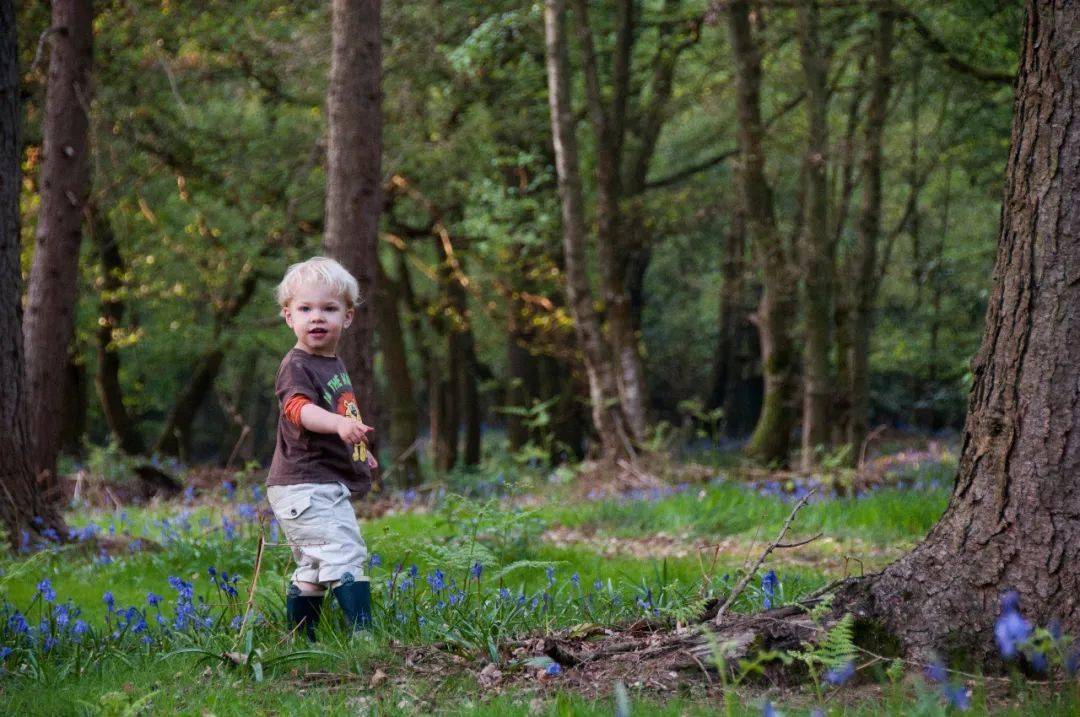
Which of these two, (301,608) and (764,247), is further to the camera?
(764,247)

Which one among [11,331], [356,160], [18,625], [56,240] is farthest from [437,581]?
[56,240]

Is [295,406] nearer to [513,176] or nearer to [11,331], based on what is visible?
[11,331]

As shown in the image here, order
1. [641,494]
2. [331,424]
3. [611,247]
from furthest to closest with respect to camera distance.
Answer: [611,247]
[641,494]
[331,424]

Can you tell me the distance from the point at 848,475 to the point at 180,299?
52.7 feet

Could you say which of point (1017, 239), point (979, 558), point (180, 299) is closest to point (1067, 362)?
point (1017, 239)

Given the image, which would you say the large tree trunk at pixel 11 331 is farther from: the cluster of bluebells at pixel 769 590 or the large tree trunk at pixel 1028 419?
the large tree trunk at pixel 1028 419

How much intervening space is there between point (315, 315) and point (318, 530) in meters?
0.97

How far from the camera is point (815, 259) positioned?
12109 millimetres

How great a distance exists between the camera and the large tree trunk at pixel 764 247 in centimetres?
1321

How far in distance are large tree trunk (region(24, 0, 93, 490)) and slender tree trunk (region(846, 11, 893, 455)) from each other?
364 inches

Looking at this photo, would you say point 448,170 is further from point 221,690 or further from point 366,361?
point 221,690

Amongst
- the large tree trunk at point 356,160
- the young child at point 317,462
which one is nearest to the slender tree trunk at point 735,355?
the large tree trunk at point 356,160

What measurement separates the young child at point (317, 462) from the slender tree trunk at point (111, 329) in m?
14.6

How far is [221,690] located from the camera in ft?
11.3
